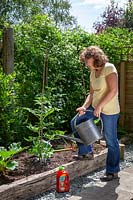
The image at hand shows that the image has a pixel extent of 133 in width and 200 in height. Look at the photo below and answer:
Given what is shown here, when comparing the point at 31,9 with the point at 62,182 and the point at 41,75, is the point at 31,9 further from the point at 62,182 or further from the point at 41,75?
the point at 62,182

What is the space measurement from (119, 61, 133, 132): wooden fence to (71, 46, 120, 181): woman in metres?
2.61

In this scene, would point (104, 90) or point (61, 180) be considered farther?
point (104, 90)

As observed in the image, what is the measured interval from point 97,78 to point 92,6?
15.0 metres

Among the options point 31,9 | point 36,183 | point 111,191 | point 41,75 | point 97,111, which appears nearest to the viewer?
point 36,183

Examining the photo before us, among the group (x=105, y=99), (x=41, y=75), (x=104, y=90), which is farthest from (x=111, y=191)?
(x=41, y=75)

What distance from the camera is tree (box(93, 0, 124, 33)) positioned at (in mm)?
15594

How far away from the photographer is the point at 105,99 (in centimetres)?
375

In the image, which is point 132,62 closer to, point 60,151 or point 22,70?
point 22,70

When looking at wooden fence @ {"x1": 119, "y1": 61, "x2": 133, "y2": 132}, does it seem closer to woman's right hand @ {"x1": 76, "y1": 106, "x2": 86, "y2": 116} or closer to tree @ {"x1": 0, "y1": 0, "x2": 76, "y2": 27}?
woman's right hand @ {"x1": 76, "y1": 106, "x2": 86, "y2": 116}

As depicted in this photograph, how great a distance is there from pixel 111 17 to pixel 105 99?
42.2 ft

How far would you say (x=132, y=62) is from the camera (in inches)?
259

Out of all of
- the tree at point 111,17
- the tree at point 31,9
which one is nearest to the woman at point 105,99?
the tree at point 111,17

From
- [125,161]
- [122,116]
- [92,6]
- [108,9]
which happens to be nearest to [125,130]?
[122,116]

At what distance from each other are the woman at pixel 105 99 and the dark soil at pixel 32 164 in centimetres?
38
